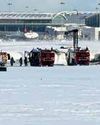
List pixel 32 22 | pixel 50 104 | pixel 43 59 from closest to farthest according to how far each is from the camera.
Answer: pixel 50 104, pixel 43 59, pixel 32 22

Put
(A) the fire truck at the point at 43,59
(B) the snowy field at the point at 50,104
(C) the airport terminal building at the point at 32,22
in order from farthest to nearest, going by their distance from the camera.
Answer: (C) the airport terminal building at the point at 32,22 < (A) the fire truck at the point at 43,59 < (B) the snowy field at the point at 50,104

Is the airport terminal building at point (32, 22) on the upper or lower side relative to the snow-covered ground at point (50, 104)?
lower

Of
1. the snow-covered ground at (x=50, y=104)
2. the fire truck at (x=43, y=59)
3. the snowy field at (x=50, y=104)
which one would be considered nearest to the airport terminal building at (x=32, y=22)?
the fire truck at (x=43, y=59)

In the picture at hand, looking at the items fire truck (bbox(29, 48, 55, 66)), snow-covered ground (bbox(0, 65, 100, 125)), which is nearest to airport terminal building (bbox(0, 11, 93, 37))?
fire truck (bbox(29, 48, 55, 66))

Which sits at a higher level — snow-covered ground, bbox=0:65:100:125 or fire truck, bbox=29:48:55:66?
snow-covered ground, bbox=0:65:100:125

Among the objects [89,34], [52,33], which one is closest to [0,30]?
[52,33]

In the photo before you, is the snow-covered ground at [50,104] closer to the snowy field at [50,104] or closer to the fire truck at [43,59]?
the snowy field at [50,104]

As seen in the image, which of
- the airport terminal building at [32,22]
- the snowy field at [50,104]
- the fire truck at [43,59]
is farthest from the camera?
the airport terminal building at [32,22]

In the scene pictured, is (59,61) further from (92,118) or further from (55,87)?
(92,118)

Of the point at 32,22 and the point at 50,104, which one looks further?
the point at 32,22

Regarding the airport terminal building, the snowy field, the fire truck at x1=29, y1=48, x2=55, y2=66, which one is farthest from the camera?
the airport terminal building

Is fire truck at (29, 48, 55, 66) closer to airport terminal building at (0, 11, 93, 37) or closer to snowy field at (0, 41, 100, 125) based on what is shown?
snowy field at (0, 41, 100, 125)

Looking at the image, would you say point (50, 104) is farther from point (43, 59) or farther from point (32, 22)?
point (32, 22)

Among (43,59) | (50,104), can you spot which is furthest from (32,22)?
(50,104)
